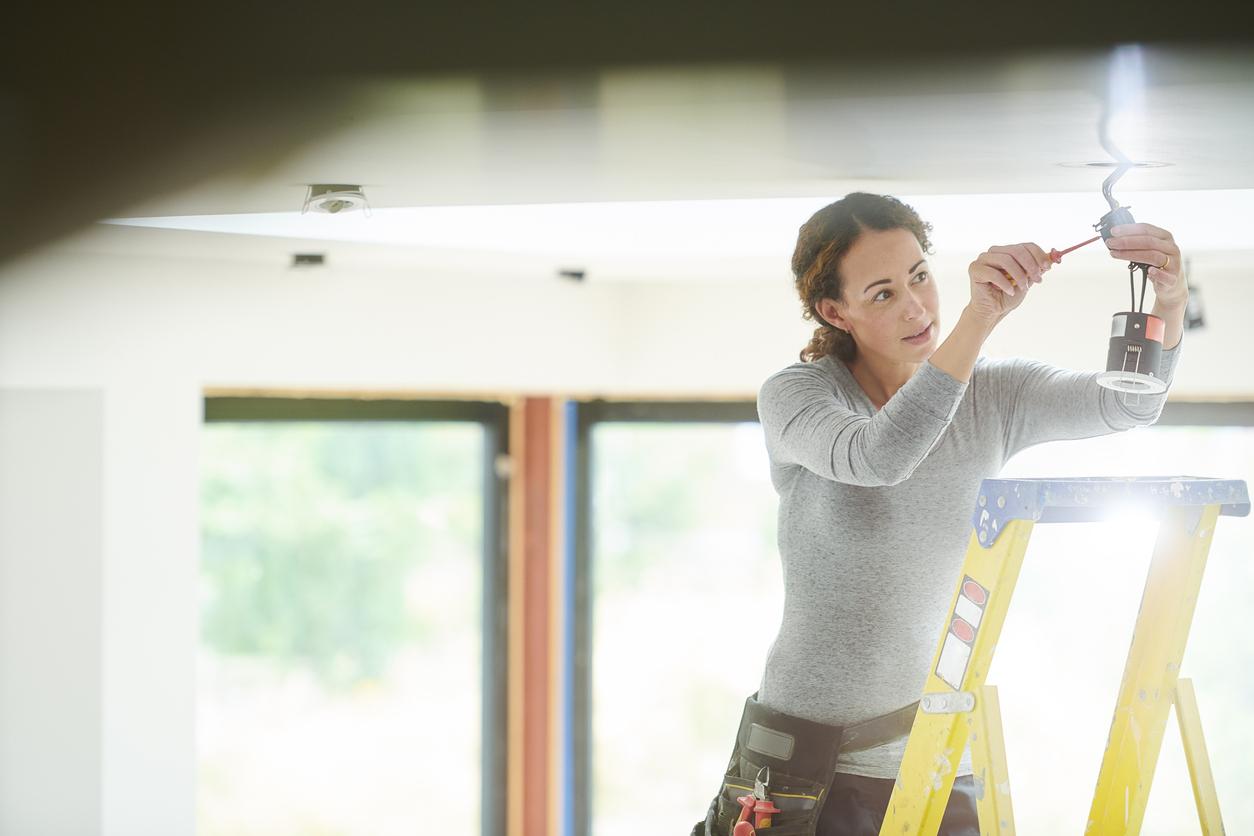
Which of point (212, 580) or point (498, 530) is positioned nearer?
point (212, 580)

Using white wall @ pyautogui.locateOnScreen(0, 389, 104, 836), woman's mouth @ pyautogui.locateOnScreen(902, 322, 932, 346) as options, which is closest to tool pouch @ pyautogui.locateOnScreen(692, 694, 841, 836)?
woman's mouth @ pyautogui.locateOnScreen(902, 322, 932, 346)

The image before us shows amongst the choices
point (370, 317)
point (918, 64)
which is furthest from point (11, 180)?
point (370, 317)

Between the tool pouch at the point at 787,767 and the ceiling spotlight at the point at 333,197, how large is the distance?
2.73 feet

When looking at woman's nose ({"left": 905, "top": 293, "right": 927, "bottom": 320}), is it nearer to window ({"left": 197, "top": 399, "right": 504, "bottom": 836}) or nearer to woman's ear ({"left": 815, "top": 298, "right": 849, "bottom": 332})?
woman's ear ({"left": 815, "top": 298, "right": 849, "bottom": 332})

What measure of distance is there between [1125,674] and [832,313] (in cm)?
57

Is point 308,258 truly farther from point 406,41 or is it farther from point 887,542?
point 406,41

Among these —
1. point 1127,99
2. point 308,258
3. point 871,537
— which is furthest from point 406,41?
point 308,258

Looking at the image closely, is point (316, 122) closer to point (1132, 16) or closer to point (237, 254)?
point (1132, 16)

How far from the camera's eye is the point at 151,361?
8.10 ft

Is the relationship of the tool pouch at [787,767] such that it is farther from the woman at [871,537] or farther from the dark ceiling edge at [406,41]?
the dark ceiling edge at [406,41]

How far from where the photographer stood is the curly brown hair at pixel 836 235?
147 centimetres

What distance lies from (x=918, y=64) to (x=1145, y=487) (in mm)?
630

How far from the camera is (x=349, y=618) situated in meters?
3.13

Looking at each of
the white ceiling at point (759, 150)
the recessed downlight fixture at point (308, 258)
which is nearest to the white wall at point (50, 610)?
the recessed downlight fixture at point (308, 258)
